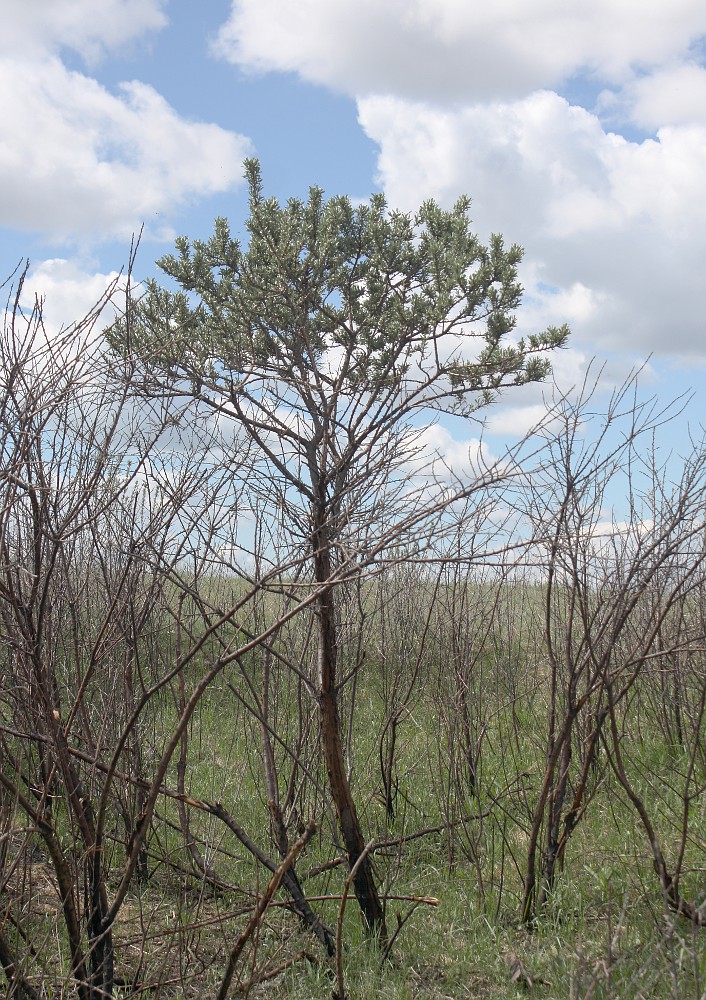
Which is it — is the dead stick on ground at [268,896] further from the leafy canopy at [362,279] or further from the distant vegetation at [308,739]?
the leafy canopy at [362,279]

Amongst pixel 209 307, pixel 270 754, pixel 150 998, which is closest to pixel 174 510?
pixel 270 754

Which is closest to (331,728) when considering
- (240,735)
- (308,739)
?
(308,739)

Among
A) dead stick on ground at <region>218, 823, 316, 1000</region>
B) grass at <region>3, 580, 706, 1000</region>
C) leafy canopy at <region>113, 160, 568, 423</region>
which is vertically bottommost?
grass at <region>3, 580, 706, 1000</region>

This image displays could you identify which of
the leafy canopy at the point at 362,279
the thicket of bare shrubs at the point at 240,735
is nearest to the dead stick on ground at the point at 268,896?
the thicket of bare shrubs at the point at 240,735

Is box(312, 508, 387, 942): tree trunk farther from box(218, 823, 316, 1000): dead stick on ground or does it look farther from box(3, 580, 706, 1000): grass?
box(218, 823, 316, 1000): dead stick on ground

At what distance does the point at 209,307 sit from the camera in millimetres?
7270

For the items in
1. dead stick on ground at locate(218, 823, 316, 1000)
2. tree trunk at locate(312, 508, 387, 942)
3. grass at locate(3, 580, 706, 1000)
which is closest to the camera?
dead stick on ground at locate(218, 823, 316, 1000)

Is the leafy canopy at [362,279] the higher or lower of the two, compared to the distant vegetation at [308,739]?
higher

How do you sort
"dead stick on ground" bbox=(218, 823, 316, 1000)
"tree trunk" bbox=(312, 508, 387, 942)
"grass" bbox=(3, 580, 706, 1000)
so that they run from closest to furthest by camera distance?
"dead stick on ground" bbox=(218, 823, 316, 1000)
"grass" bbox=(3, 580, 706, 1000)
"tree trunk" bbox=(312, 508, 387, 942)

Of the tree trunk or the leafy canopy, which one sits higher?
the leafy canopy

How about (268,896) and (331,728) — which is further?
(331,728)

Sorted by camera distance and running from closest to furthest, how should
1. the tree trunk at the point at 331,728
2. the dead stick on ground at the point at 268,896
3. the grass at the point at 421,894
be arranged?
the dead stick on ground at the point at 268,896, the grass at the point at 421,894, the tree trunk at the point at 331,728

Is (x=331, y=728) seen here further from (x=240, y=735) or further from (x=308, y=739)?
(x=240, y=735)

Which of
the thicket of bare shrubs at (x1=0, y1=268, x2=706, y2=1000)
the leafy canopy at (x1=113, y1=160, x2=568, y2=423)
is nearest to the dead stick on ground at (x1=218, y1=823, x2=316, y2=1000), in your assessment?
the thicket of bare shrubs at (x1=0, y1=268, x2=706, y2=1000)
